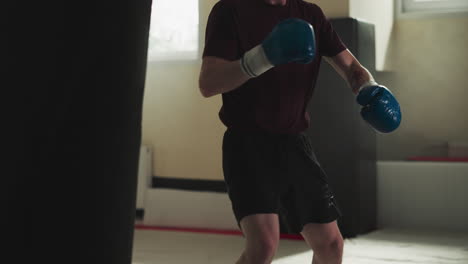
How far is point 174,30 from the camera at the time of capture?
5.38m

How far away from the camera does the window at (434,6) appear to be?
194 inches

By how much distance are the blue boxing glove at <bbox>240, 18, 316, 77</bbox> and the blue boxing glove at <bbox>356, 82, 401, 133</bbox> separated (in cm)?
37

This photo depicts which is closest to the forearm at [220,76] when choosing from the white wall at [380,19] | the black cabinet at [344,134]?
the black cabinet at [344,134]

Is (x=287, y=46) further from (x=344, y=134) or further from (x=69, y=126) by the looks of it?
(x=344, y=134)

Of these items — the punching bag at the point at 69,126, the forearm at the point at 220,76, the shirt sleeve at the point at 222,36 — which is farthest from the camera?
the shirt sleeve at the point at 222,36

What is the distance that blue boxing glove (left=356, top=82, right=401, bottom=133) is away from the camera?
200 centimetres

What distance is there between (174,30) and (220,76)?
12.0ft

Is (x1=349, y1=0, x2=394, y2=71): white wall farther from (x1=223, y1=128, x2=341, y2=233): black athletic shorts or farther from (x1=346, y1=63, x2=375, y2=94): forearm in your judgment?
(x1=223, y1=128, x2=341, y2=233): black athletic shorts

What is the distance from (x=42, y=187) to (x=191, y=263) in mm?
3074

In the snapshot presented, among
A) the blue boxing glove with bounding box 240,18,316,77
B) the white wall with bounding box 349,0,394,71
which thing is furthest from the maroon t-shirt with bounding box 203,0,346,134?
the white wall with bounding box 349,0,394,71

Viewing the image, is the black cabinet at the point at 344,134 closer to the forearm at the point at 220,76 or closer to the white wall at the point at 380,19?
the white wall at the point at 380,19

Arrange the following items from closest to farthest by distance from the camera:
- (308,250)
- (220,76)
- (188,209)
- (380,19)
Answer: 1. (220,76)
2. (308,250)
3. (380,19)
4. (188,209)

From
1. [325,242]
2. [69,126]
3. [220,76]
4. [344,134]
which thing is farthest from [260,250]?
[344,134]

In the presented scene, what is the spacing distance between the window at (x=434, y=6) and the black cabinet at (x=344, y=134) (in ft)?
2.33
